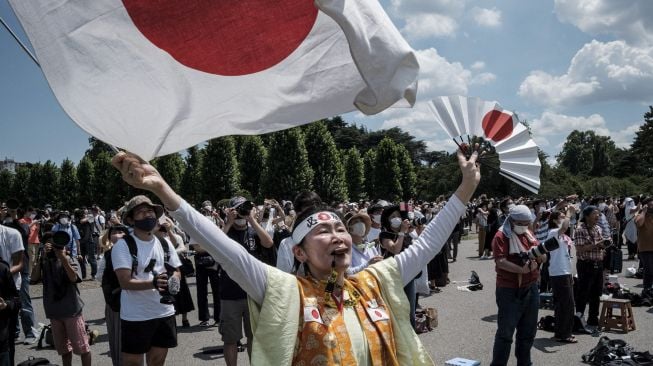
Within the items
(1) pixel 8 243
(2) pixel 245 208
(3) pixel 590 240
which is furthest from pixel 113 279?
(3) pixel 590 240

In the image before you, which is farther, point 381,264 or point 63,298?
point 63,298

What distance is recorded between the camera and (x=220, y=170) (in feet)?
129

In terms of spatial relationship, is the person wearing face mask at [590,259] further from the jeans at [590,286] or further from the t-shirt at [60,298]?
the t-shirt at [60,298]

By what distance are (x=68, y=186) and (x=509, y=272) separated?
194 ft

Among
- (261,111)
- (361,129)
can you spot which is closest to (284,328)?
(261,111)

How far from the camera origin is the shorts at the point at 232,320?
602cm

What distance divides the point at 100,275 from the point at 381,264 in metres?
3.57

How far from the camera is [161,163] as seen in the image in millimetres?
48562

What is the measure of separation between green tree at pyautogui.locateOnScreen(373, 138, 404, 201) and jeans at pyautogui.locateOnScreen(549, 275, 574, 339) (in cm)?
4022

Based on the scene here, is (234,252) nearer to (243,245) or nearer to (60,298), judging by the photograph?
(243,245)

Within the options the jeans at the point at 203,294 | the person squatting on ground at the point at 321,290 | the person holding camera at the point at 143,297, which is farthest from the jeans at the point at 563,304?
the person squatting on ground at the point at 321,290

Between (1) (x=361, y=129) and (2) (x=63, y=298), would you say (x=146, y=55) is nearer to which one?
(2) (x=63, y=298)

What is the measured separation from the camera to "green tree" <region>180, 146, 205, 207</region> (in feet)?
144

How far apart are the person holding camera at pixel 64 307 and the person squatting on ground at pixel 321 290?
450 centimetres
